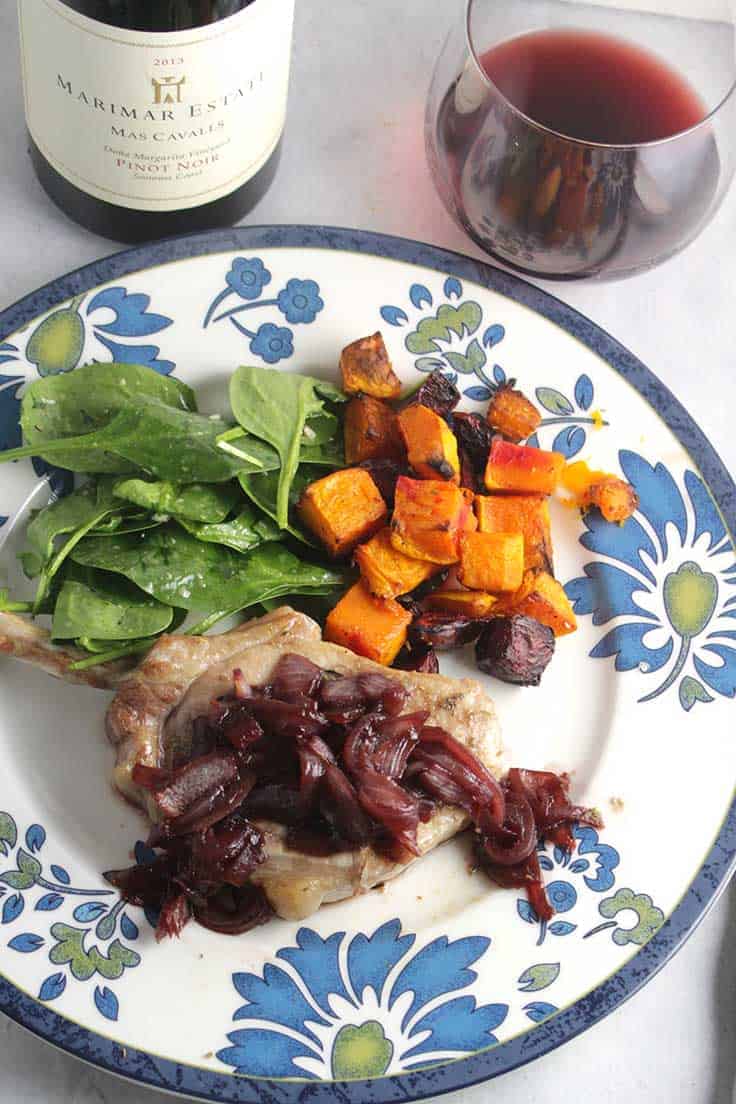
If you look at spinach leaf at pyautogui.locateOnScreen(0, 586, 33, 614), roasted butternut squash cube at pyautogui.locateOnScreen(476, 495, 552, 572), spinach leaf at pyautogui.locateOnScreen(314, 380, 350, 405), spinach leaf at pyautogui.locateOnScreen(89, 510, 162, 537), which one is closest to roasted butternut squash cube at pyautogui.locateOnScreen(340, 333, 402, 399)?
spinach leaf at pyautogui.locateOnScreen(314, 380, 350, 405)

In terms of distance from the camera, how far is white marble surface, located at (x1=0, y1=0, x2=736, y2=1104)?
3084 mm

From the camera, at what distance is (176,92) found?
2.86m

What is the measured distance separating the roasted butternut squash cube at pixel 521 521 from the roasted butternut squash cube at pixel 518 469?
0.03 m

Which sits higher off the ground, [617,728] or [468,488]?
[468,488]

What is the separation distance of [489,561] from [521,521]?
0.50 ft

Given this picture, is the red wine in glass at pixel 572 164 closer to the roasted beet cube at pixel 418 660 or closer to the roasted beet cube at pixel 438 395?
the roasted beet cube at pixel 438 395

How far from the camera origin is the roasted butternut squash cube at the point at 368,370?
3129mm

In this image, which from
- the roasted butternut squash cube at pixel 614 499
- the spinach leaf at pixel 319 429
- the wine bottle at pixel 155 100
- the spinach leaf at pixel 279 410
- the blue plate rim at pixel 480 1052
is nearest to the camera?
the blue plate rim at pixel 480 1052

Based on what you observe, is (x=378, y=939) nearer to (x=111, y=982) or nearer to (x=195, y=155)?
(x=111, y=982)

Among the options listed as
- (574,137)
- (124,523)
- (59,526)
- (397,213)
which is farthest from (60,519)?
(574,137)

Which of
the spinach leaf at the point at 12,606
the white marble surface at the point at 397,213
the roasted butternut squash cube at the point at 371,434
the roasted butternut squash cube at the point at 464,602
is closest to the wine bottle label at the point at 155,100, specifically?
the white marble surface at the point at 397,213

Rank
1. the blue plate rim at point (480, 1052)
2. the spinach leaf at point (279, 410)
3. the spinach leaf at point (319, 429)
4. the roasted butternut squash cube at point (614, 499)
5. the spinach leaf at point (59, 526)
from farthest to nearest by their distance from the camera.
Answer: the roasted butternut squash cube at point (614, 499) < the spinach leaf at point (319, 429) < the spinach leaf at point (279, 410) < the spinach leaf at point (59, 526) < the blue plate rim at point (480, 1052)

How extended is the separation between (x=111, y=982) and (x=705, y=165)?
227 cm

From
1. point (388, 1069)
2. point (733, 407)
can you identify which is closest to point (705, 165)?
point (733, 407)
